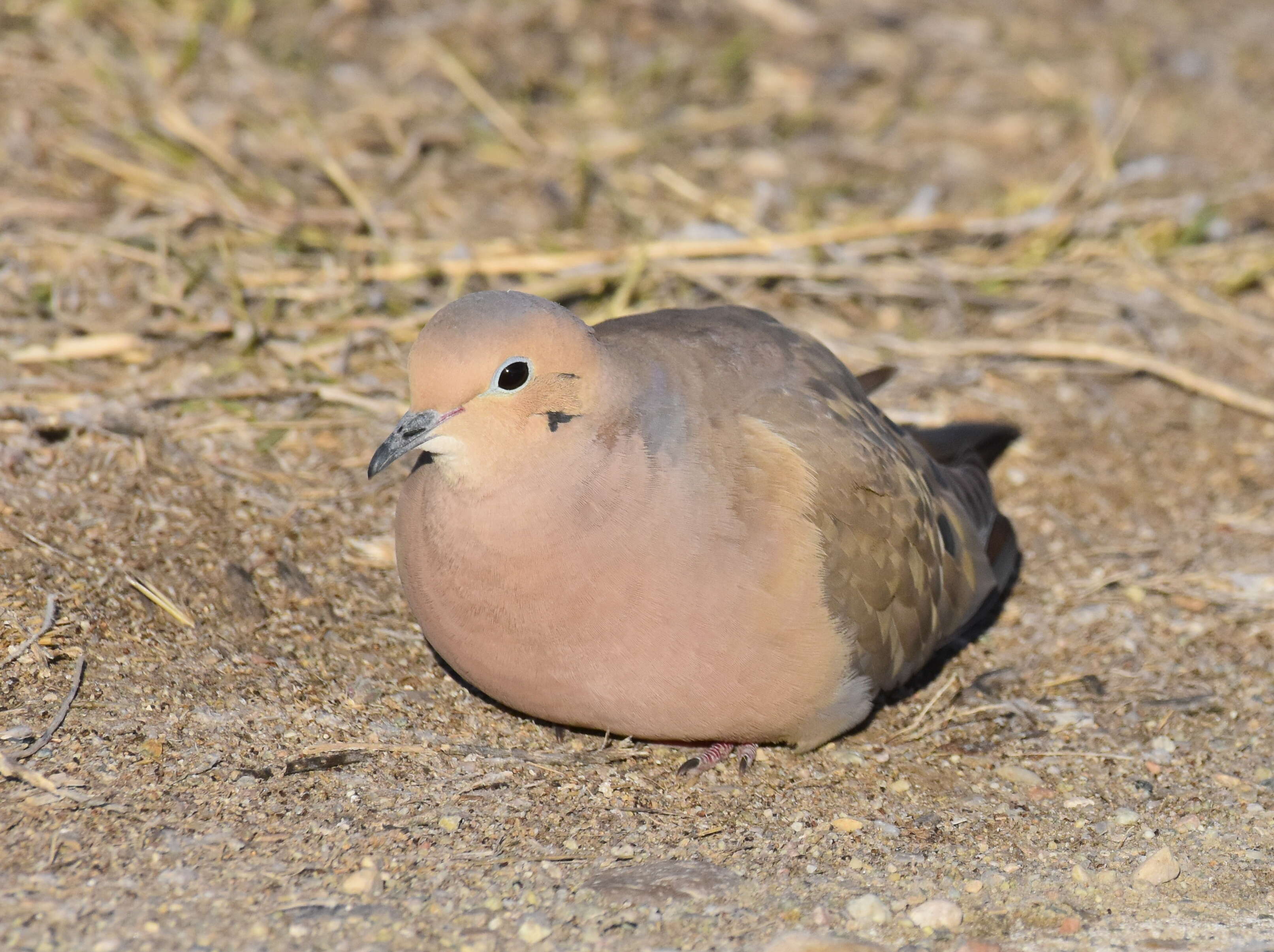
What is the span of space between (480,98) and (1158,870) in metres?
4.97

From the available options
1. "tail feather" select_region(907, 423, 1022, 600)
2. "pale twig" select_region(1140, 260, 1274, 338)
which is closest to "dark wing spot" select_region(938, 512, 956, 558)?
"tail feather" select_region(907, 423, 1022, 600)

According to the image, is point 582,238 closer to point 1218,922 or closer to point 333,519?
point 333,519

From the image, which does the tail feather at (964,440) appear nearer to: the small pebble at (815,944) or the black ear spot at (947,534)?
the black ear spot at (947,534)

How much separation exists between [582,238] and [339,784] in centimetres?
327

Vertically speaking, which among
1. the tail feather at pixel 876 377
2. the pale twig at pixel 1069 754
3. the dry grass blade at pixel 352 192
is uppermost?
the tail feather at pixel 876 377

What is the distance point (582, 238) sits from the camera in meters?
6.23

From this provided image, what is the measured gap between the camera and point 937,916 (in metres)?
3.27

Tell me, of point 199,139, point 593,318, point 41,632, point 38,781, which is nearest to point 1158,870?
point 38,781

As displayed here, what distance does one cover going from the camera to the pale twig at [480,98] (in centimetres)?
683

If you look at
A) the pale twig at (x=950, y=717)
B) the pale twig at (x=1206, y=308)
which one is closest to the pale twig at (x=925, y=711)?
the pale twig at (x=950, y=717)

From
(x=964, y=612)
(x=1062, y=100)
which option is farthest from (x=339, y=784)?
(x=1062, y=100)

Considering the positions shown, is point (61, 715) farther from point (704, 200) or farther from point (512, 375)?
point (704, 200)

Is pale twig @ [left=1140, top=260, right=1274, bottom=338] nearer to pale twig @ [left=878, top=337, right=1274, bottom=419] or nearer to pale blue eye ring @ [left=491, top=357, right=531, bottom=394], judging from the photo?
pale twig @ [left=878, top=337, right=1274, bottom=419]

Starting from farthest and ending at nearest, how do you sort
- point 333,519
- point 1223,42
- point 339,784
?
point 1223,42 → point 333,519 → point 339,784
